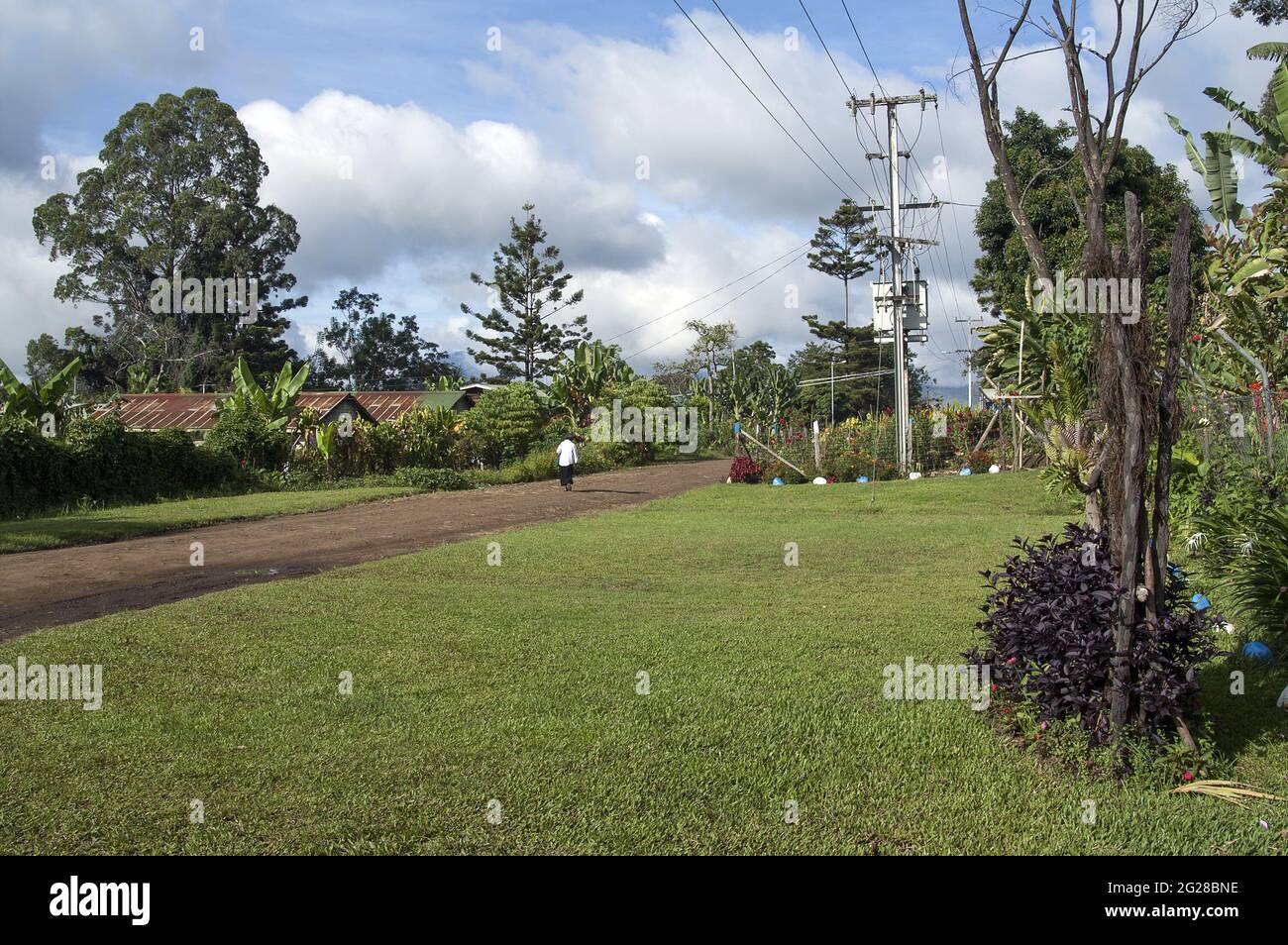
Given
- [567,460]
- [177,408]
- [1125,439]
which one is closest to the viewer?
[1125,439]

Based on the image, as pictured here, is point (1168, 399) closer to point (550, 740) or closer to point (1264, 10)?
point (550, 740)

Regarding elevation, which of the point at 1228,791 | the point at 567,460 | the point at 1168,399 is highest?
the point at 1168,399

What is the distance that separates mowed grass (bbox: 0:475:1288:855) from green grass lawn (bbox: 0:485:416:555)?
645 cm

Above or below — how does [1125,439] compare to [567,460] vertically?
above

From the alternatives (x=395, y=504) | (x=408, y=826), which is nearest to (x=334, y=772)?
(x=408, y=826)

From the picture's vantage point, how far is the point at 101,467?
811 inches

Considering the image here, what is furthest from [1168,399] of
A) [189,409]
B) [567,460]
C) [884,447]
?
[189,409]

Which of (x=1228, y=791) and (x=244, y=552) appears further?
(x=244, y=552)

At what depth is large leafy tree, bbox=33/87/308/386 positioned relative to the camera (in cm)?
4641

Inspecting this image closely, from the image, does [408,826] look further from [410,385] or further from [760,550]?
[410,385]

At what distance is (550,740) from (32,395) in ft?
63.8

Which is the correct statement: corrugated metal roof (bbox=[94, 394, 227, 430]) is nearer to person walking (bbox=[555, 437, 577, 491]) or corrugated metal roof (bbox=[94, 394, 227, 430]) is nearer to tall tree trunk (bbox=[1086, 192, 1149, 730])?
person walking (bbox=[555, 437, 577, 491])

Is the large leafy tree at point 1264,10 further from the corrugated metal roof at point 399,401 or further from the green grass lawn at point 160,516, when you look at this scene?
the corrugated metal roof at point 399,401

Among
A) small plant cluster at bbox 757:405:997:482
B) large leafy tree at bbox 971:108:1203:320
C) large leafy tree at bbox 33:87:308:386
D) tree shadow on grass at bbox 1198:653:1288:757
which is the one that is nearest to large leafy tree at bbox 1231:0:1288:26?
large leafy tree at bbox 971:108:1203:320
